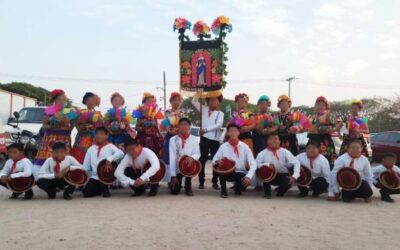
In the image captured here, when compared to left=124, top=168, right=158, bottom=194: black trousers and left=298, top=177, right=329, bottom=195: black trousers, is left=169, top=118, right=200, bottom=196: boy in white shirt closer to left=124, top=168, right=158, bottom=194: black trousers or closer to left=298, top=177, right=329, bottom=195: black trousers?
left=124, top=168, right=158, bottom=194: black trousers

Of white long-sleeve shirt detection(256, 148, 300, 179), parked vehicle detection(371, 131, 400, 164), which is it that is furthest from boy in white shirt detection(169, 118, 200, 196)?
parked vehicle detection(371, 131, 400, 164)

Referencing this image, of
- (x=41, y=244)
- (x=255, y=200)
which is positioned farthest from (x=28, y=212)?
(x=255, y=200)

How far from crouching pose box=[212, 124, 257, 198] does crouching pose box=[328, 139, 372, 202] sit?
131cm

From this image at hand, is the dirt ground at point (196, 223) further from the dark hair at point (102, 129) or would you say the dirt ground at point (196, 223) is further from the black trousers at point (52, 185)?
the dark hair at point (102, 129)

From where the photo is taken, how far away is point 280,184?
22.6ft

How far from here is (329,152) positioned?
756cm

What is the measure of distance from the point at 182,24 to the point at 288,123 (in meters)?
3.21

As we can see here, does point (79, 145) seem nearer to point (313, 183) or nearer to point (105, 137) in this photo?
point (105, 137)

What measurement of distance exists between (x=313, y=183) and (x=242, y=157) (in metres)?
1.26

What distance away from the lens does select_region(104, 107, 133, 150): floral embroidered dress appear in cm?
746

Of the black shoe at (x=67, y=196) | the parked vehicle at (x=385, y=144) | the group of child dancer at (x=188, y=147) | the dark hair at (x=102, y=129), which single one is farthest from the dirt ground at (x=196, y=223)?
the parked vehicle at (x=385, y=144)

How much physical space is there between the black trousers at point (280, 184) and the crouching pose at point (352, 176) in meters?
0.70

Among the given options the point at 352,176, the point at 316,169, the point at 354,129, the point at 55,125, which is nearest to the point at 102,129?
the point at 55,125

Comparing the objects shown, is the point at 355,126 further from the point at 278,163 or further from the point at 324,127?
the point at 278,163
